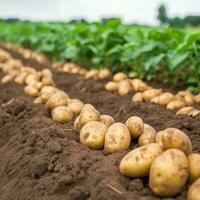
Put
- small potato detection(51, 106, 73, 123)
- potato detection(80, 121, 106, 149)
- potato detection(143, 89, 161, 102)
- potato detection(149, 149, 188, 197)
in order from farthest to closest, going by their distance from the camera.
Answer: potato detection(143, 89, 161, 102)
small potato detection(51, 106, 73, 123)
potato detection(80, 121, 106, 149)
potato detection(149, 149, 188, 197)

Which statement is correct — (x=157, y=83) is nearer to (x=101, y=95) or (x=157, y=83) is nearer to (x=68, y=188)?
(x=101, y=95)

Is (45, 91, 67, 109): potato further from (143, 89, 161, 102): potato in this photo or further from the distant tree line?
the distant tree line

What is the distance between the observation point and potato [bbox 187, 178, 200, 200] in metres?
2.45

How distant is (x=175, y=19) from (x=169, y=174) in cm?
2445

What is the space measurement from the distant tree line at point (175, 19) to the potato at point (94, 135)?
2216cm

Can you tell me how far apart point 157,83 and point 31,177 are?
439 cm

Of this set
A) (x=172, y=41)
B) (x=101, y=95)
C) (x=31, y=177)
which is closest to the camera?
(x=31, y=177)

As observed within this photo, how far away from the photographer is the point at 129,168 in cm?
279

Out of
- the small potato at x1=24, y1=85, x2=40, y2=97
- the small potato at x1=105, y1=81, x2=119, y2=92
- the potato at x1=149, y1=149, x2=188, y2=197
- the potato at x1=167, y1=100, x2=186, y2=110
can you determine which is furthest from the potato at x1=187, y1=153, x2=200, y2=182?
the small potato at x1=105, y1=81, x2=119, y2=92

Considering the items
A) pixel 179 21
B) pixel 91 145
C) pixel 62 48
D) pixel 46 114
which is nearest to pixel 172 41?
pixel 46 114

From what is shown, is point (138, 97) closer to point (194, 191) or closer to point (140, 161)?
point (140, 161)

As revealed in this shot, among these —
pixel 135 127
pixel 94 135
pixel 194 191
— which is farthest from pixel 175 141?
pixel 94 135

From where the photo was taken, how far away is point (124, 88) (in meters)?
6.31

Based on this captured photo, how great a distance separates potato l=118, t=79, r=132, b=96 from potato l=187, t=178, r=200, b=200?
3774 mm
